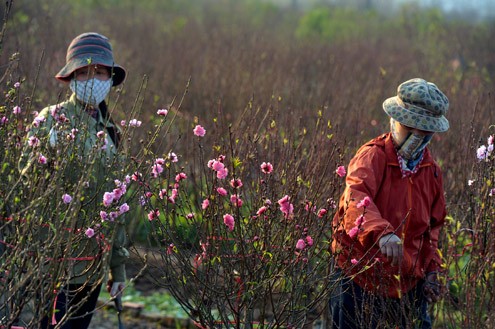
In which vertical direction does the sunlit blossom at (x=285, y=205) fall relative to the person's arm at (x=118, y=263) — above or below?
above

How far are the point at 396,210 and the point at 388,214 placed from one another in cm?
4

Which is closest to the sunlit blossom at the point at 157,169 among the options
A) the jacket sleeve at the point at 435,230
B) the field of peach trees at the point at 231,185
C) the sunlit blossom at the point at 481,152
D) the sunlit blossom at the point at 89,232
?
the field of peach trees at the point at 231,185

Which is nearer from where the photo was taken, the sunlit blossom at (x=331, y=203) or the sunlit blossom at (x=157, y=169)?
the sunlit blossom at (x=157, y=169)

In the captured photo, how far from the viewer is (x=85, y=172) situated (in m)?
3.67

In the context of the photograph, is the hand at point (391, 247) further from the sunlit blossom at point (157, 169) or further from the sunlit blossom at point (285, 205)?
the sunlit blossom at point (157, 169)

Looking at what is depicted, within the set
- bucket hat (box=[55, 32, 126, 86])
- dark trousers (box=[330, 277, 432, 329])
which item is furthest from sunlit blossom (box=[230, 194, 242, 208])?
bucket hat (box=[55, 32, 126, 86])

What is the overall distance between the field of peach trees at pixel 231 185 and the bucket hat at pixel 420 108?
Result: 0.27 m

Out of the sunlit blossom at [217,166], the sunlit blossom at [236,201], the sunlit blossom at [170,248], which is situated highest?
the sunlit blossom at [217,166]

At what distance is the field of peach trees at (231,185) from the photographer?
3829mm

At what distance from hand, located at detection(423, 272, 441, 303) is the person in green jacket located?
143cm

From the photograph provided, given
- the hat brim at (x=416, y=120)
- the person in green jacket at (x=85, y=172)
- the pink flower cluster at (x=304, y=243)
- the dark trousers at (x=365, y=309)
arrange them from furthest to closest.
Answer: the hat brim at (x=416, y=120) → the dark trousers at (x=365, y=309) → the pink flower cluster at (x=304, y=243) → the person in green jacket at (x=85, y=172)

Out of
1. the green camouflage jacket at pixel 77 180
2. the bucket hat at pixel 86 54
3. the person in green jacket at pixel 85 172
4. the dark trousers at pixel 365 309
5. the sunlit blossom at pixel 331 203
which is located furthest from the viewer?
the bucket hat at pixel 86 54

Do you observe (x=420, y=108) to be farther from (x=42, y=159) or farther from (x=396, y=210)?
(x=42, y=159)

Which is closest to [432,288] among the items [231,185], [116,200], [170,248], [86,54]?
[231,185]
